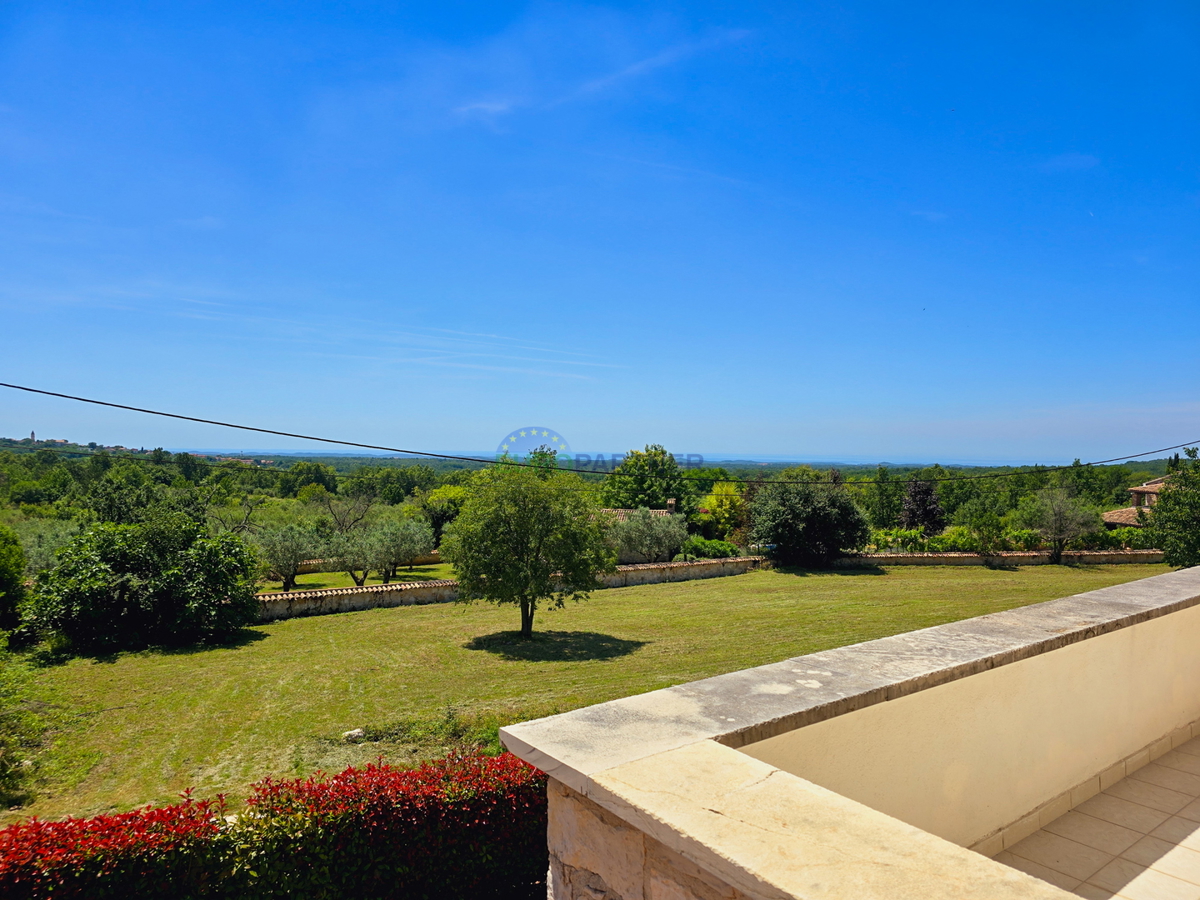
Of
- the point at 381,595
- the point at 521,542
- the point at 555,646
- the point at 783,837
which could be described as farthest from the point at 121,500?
the point at 783,837

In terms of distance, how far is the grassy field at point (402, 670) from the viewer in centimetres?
782

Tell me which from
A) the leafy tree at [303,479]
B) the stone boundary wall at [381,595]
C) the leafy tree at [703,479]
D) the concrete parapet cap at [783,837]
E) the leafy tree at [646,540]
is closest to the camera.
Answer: the concrete parapet cap at [783,837]

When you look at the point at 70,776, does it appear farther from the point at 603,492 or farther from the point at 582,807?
the point at 603,492

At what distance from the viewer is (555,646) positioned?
15.3 meters

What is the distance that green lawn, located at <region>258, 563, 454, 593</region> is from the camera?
2464 cm

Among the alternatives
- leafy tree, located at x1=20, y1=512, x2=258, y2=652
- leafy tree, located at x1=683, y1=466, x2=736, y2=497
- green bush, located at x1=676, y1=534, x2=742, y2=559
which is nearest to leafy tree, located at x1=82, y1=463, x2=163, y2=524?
leafy tree, located at x1=20, y1=512, x2=258, y2=652

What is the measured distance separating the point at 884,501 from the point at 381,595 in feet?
141

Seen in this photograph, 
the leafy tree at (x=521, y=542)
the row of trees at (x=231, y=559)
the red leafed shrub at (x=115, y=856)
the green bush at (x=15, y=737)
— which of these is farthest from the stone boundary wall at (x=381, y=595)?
the red leafed shrub at (x=115, y=856)

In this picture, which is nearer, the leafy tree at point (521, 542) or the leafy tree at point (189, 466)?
the leafy tree at point (521, 542)

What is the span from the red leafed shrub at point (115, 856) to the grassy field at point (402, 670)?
2778mm

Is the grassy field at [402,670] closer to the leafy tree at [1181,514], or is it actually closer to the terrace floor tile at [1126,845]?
the leafy tree at [1181,514]

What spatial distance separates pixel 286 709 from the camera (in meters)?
10.1

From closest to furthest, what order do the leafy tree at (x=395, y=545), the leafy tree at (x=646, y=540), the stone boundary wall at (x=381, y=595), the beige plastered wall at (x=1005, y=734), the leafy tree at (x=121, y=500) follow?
1. the beige plastered wall at (x=1005, y=734)
2. the stone boundary wall at (x=381, y=595)
3. the leafy tree at (x=121, y=500)
4. the leafy tree at (x=395, y=545)
5. the leafy tree at (x=646, y=540)

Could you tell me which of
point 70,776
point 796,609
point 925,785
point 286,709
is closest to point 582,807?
point 925,785
